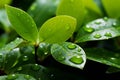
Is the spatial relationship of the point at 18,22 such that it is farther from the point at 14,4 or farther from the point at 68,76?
the point at 14,4

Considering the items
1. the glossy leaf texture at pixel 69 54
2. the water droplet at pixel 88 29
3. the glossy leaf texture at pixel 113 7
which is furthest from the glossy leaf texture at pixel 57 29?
the glossy leaf texture at pixel 113 7

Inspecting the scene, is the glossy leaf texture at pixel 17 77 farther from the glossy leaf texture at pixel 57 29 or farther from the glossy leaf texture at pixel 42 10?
the glossy leaf texture at pixel 42 10

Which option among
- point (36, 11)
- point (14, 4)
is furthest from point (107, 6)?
point (14, 4)

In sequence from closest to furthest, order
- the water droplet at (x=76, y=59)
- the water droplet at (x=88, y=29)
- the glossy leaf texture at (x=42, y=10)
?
1. the water droplet at (x=76, y=59)
2. the water droplet at (x=88, y=29)
3. the glossy leaf texture at (x=42, y=10)

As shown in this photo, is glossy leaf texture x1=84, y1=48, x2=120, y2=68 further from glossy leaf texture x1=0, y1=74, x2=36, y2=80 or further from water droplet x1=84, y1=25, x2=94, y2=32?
glossy leaf texture x1=0, y1=74, x2=36, y2=80

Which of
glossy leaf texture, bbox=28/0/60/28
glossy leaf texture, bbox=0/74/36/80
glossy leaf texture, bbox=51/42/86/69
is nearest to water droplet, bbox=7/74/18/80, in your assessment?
glossy leaf texture, bbox=0/74/36/80

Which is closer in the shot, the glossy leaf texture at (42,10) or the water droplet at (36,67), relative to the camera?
the water droplet at (36,67)

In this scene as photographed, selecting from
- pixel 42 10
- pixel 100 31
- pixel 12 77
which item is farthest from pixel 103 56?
pixel 42 10
